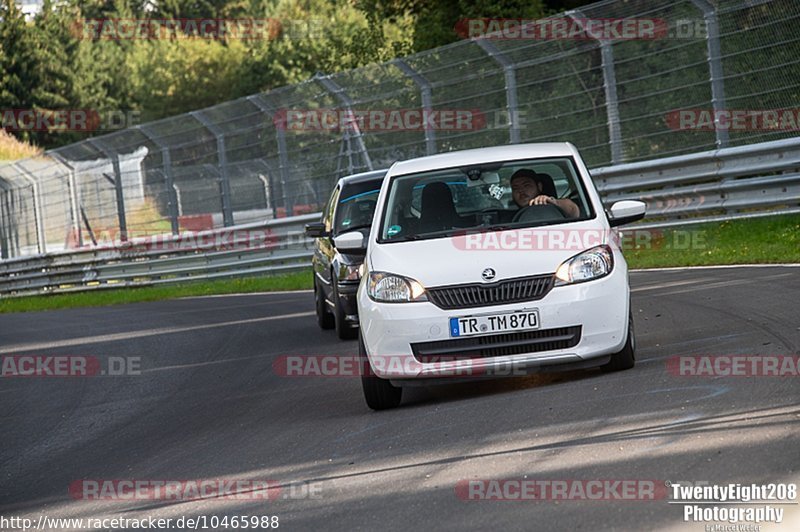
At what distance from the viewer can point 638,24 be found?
61.4ft

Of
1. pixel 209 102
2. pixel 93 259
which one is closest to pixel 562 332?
pixel 93 259

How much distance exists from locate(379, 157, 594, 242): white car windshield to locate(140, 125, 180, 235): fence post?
18.0 meters

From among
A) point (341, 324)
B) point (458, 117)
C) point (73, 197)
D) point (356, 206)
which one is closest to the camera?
point (341, 324)

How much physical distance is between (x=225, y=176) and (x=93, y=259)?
4004 mm

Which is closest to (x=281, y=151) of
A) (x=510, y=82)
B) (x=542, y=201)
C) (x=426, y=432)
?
(x=510, y=82)

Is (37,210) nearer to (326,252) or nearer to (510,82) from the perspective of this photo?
(510,82)

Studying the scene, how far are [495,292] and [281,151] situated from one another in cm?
1723

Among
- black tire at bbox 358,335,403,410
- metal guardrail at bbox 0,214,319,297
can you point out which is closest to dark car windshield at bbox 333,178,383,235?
black tire at bbox 358,335,403,410

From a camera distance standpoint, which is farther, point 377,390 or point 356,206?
point 356,206

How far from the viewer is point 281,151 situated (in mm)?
25203

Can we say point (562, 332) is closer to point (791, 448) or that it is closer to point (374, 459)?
point (374, 459)

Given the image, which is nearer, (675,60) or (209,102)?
(675,60)

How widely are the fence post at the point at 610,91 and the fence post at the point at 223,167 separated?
884 cm

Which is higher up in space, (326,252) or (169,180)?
(169,180)
